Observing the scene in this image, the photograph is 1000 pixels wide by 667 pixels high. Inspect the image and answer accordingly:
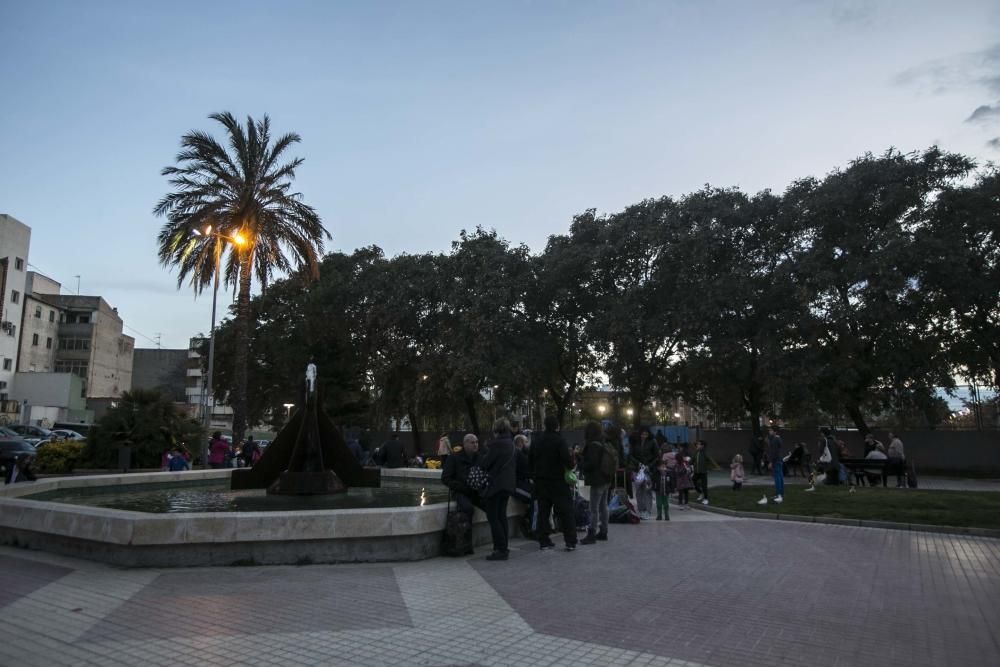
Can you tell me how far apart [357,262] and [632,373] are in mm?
18026

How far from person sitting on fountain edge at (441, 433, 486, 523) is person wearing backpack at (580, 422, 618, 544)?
1.82 metres

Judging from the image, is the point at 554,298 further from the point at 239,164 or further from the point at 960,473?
the point at 960,473

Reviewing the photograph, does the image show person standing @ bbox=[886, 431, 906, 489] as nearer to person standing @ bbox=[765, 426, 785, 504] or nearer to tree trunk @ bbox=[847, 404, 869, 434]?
person standing @ bbox=[765, 426, 785, 504]

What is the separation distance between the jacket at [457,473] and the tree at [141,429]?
544 inches

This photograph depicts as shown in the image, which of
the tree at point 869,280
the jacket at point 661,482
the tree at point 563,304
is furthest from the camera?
the tree at point 563,304

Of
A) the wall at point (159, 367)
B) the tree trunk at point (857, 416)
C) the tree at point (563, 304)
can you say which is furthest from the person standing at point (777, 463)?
the wall at point (159, 367)

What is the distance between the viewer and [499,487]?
878cm

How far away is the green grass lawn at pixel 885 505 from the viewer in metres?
12.2

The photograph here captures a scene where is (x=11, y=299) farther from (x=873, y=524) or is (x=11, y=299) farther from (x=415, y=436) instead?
(x=873, y=524)

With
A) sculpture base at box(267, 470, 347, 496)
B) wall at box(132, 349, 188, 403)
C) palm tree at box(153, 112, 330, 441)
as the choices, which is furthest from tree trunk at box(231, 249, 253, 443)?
wall at box(132, 349, 188, 403)

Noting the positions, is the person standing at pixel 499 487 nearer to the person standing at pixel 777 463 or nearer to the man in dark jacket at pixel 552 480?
the man in dark jacket at pixel 552 480

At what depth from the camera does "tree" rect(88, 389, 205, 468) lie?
62.5ft

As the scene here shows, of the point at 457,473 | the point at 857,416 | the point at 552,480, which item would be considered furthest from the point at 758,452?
the point at 457,473

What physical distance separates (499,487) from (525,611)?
2707 mm
